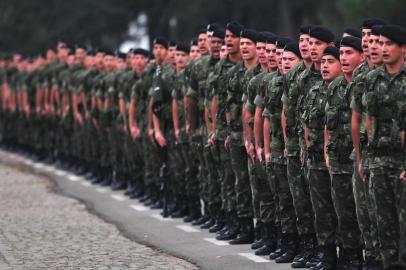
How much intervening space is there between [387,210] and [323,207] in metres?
1.61

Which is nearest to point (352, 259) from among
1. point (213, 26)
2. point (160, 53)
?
point (213, 26)

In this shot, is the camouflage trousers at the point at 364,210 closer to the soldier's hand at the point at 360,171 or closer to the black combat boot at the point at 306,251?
the soldier's hand at the point at 360,171

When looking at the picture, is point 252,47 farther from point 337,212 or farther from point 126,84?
point 126,84

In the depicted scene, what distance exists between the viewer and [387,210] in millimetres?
11516

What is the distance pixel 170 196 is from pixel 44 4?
170 feet

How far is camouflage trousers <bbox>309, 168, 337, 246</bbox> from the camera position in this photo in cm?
1302

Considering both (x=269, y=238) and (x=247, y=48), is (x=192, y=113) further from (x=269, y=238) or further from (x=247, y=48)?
(x=269, y=238)

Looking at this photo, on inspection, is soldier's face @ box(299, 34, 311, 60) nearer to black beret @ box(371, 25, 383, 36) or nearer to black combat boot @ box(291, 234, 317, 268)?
black combat boot @ box(291, 234, 317, 268)

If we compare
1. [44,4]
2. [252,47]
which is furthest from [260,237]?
[44,4]

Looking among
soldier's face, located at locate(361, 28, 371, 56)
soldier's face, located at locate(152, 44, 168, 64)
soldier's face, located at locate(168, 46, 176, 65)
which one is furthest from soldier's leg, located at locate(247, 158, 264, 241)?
soldier's face, located at locate(152, 44, 168, 64)

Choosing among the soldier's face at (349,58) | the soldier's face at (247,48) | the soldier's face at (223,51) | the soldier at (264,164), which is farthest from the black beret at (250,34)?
the soldier's face at (349,58)

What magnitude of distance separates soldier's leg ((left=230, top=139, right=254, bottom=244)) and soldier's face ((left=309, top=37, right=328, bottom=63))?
8.85 ft

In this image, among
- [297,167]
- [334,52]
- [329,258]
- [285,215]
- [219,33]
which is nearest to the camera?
[334,52]

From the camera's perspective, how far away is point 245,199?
1578 cm
